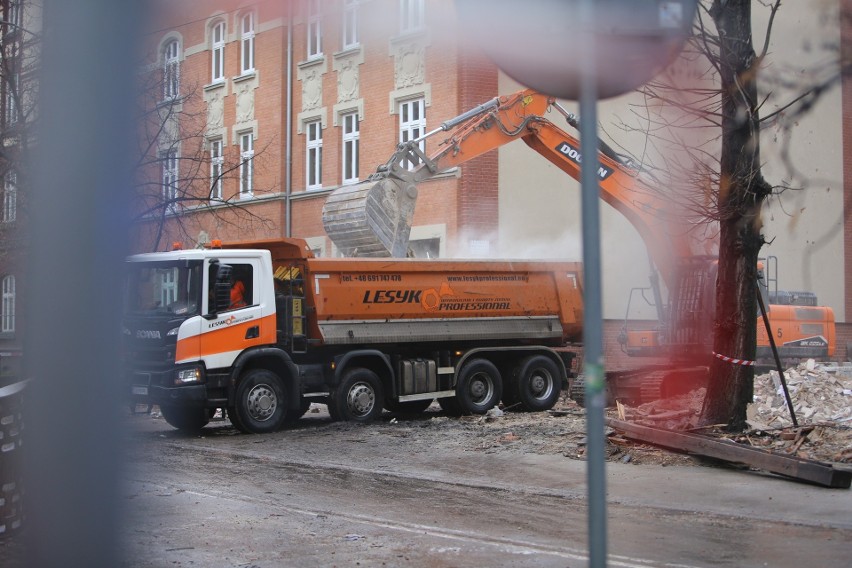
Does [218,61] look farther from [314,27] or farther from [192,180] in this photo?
[192,180]

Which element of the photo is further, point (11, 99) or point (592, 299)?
point (11, 99)

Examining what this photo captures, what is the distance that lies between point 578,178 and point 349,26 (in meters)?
11.9

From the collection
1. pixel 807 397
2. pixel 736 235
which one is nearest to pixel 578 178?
pixel 736 235

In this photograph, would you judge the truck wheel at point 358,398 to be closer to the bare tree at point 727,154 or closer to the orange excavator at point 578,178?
the orange excavator at point 578,178

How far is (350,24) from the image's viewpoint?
3.39m

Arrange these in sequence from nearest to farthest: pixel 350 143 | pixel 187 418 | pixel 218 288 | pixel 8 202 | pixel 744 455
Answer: pixel 744 455 → pixel 218 288 → pixel 187 418 → pixel 8 202 → pixel 350 143

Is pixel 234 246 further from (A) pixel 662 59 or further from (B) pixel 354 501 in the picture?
(A) pixel 662 59

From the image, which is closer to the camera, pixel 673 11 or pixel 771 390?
pixel 673 11

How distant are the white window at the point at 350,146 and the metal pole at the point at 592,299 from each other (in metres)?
23.9

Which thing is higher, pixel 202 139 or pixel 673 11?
pixel 202 139

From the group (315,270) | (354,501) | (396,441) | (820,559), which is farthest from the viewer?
(315,270)

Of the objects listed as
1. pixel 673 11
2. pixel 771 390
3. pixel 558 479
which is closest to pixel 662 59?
pixel 673 11

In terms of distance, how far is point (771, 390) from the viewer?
16.3 m

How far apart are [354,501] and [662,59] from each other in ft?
22.5
